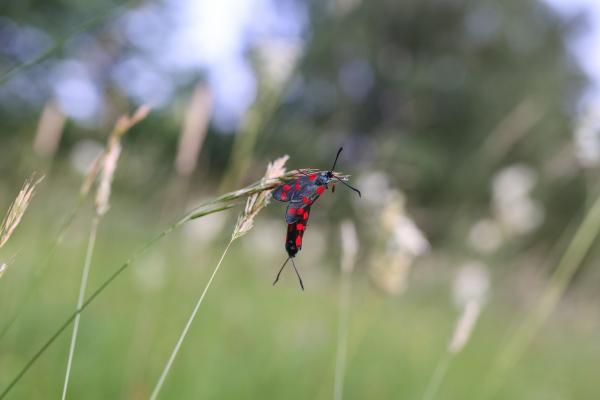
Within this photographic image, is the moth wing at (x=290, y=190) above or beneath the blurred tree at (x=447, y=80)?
beneath

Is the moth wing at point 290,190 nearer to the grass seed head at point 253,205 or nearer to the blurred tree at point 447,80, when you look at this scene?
the grass seed head at point 253,205

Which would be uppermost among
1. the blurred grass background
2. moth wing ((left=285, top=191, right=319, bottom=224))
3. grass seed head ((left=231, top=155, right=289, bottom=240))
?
the blurred grass background

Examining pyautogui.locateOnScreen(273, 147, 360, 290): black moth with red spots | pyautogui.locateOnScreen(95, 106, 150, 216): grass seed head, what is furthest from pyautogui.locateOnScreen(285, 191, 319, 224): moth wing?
pyautogui.locateOnScreen(95, 106, 150, 216): grass seed head

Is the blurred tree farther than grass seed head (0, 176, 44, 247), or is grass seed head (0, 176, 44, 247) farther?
the blurred tree

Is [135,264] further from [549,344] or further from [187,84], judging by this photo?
[549,344]

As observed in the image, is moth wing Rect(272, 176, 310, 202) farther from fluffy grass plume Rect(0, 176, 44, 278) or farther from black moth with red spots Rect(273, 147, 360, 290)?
fluffy grass plume Rect(0, 176, 44, 278)

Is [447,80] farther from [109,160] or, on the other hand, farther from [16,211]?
[16,211]

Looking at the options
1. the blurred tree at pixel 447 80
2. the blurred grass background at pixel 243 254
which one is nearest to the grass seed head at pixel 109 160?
the blurred grass background at pixel 243 254

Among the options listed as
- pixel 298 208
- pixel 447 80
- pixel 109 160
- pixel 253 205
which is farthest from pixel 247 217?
pixel 447 80

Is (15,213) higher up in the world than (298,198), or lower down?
lower down

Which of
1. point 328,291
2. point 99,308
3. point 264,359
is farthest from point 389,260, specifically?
point 328,291

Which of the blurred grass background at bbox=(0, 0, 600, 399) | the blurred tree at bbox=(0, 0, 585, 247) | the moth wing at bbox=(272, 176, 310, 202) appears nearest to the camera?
the moth wing at bbox=(272, 176, 310, 202)
